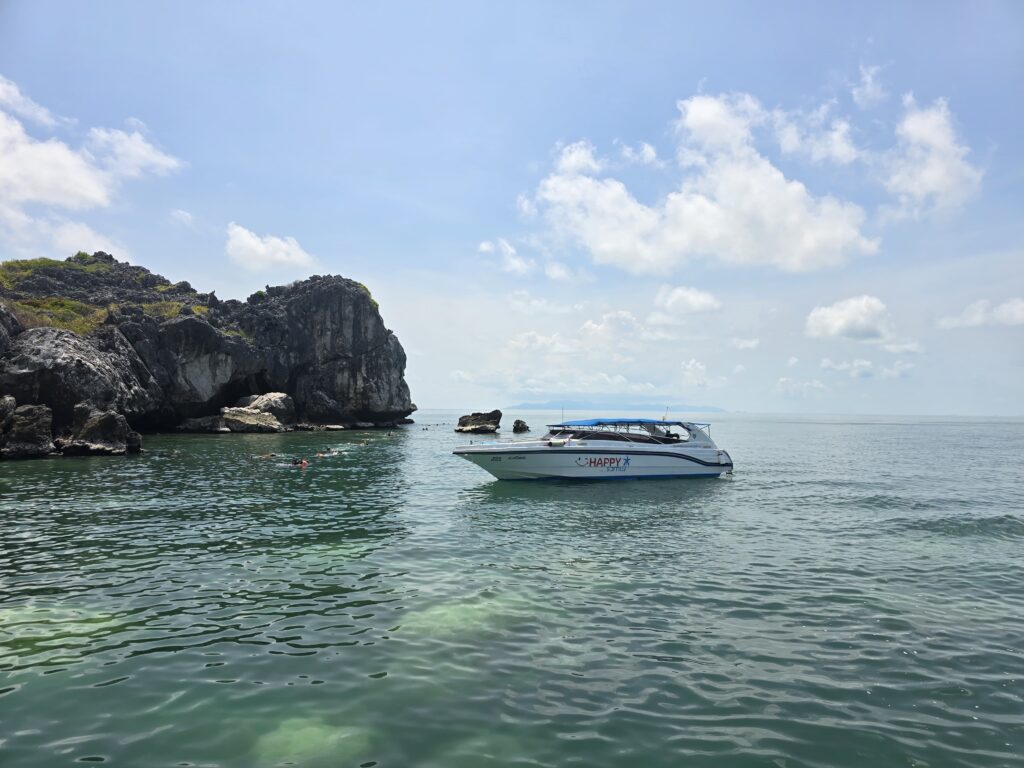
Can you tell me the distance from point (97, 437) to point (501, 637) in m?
48.0

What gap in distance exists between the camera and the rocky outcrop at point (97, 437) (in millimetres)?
43562

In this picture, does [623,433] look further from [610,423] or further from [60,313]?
[60,313]

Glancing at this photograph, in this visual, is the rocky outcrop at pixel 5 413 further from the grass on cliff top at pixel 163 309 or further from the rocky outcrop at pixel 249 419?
the grass on cliff top at pixel 163 309

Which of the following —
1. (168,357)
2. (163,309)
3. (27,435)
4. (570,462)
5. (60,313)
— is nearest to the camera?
(570,462)

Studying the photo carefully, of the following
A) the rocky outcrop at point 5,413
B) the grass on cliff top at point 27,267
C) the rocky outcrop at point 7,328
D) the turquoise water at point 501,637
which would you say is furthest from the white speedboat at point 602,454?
the grass on cliff top at point 27,267

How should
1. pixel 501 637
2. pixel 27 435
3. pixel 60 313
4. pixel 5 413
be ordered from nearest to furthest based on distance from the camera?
pixel 501 637
pixel 27 435
pixel 5 413
pixel 60 313

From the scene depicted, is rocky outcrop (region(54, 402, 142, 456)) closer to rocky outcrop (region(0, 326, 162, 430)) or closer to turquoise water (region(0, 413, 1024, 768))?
rocky outcrop (region(0, 326, 162, 430))

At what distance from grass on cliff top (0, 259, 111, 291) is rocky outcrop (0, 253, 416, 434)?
0.80 feet

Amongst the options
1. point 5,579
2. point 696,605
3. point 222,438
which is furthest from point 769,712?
point 222,438

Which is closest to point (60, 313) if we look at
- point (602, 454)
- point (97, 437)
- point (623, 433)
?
point (97, 437)

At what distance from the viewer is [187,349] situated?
249ft

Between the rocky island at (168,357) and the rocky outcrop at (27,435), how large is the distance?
0.09 m

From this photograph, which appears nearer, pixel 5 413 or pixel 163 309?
pixel 5 413

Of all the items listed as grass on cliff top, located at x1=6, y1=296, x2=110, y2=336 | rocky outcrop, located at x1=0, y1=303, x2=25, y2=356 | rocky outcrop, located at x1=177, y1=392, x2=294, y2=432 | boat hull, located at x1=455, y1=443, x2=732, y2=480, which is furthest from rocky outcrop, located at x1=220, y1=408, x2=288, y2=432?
boat hull, located at x1=455, y1=443, x2=732, y2=480
